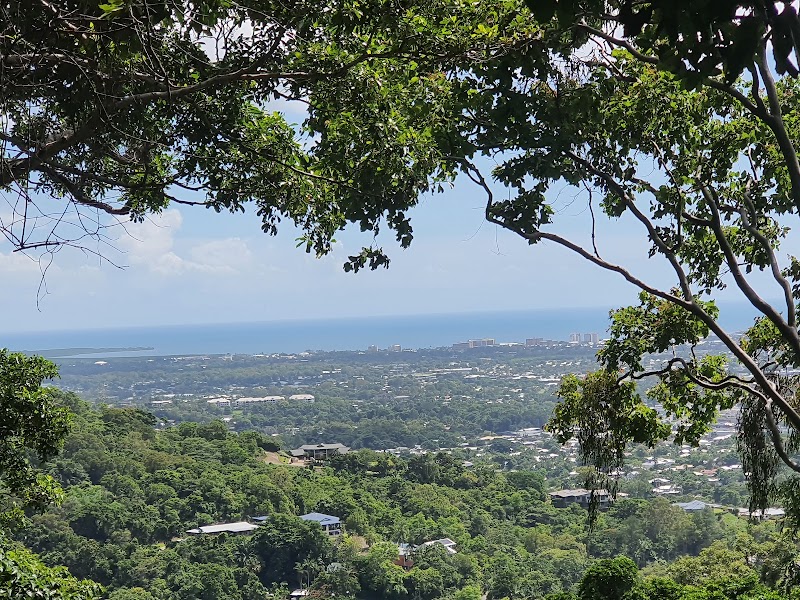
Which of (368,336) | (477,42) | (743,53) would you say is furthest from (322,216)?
(368,336)

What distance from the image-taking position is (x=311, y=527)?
2225 centimetres

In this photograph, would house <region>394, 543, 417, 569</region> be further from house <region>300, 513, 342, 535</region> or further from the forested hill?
house <region>300, 513, 342, 535</region>

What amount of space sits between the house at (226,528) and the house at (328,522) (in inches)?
63.6

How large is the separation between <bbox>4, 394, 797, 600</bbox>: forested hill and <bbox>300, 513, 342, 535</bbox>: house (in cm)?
49

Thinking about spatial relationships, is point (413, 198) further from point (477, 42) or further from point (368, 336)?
point (368, 336)

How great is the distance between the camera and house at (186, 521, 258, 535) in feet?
72.5

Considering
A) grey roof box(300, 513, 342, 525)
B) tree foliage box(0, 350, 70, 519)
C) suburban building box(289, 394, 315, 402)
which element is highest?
tree foliage box(0, 350, 70, 519)

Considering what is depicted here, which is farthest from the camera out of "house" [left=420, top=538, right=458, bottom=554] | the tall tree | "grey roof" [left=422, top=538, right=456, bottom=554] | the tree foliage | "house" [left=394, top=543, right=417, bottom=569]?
"grey roof" [left=422, top=538, right=456, bottom=554]

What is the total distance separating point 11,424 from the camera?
437cm

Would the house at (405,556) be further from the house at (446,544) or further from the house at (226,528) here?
the house at (226,528)

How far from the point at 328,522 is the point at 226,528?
3155mm

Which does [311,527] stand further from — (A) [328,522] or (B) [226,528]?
(B) [226,528]

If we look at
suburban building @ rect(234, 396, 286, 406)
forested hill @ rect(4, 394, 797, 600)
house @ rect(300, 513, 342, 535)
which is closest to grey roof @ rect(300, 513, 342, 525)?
house @ rect(300, 513, 342, 535)

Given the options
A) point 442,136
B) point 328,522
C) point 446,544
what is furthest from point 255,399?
point 442,136
